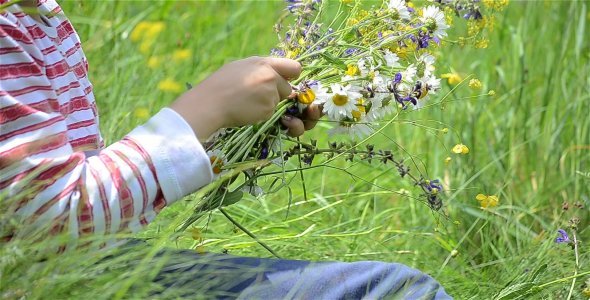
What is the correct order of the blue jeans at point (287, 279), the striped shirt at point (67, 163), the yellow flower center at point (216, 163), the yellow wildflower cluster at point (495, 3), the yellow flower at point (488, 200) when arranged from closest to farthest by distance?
the striped shirt at point (67, 163)
the blue jeans at point (287, 279)
the yellow flower center at point (216, 163)
the yellow flower at point (488, 200)
the yellow wildflower cluster at point (495, 3)

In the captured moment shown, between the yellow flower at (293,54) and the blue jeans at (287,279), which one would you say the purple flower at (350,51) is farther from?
the blue jeans at (287,279)

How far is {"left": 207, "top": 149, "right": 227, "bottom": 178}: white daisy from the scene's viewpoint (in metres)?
1.46

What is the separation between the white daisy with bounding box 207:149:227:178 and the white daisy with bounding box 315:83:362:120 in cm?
16

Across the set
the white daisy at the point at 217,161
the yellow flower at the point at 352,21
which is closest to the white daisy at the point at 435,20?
the yellow flower at the point at 352,21

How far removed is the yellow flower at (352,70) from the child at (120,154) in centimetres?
13

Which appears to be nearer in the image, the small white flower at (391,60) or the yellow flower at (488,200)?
the small white flower at (391,60)

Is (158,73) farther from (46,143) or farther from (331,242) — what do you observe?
(46,143)

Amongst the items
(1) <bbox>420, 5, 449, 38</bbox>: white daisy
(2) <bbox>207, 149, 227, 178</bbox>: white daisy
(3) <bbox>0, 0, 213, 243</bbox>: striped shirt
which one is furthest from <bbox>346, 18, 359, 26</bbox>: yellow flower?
(3) <bbox>0, 0, 213, 243</bbox>: striped shirt

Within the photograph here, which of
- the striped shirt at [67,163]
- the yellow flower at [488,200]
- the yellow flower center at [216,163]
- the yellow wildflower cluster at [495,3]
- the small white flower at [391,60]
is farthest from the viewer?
the yellow wildflower cluster at [495,3]

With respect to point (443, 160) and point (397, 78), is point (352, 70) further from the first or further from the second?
point (443, 160)

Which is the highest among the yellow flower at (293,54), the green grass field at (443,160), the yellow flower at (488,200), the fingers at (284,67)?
the fingers at (284,67)

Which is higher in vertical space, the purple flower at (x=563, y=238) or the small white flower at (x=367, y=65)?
the small white flower at (x=367, y=65)

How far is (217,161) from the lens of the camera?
146 centimetres

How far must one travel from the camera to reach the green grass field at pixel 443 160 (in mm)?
1989
